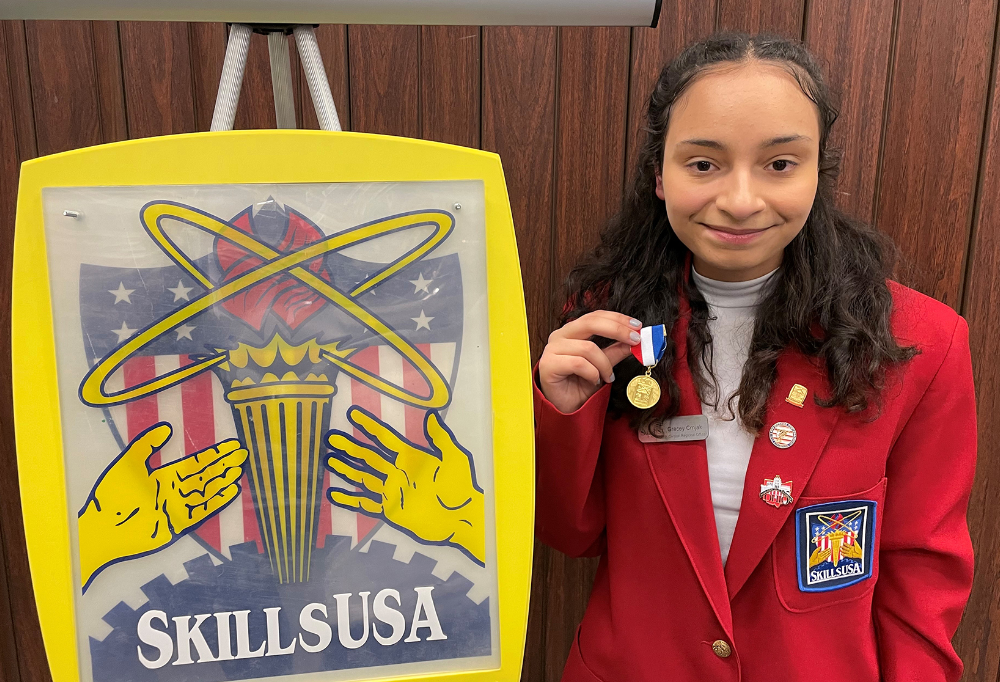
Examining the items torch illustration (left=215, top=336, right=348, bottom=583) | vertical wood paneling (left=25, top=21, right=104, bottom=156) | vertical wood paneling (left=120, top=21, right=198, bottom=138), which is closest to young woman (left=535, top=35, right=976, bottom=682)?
torch illustration (left=215, top=336, right=348, bottom=583)

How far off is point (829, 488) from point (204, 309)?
828 mm

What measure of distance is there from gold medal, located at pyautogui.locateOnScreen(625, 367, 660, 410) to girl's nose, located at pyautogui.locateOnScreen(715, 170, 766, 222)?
0.79 ft

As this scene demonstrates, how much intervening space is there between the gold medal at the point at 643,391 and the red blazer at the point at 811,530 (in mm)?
42

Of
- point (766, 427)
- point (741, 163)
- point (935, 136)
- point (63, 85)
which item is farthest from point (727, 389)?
point (63, 85)

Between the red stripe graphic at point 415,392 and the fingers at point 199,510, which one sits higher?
the red stripe graphic at point 415,392

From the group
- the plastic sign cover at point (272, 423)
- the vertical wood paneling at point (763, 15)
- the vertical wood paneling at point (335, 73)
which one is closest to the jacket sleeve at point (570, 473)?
the plastic sign cover at point (272, 423)

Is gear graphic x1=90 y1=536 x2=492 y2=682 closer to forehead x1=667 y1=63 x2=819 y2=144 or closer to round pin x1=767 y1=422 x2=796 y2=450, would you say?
round pin x1=767 y1=422 x2=796 y2=450

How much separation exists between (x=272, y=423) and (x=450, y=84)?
845mm

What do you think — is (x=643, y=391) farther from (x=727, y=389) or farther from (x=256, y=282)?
(x=256, y=282)

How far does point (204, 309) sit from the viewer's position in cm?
80

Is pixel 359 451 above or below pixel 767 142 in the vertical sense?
below

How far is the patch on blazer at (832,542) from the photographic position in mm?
944

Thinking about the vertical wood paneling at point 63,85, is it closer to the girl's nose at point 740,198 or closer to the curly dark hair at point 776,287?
the curly dark hair at point 776,287

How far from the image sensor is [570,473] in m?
1.00
